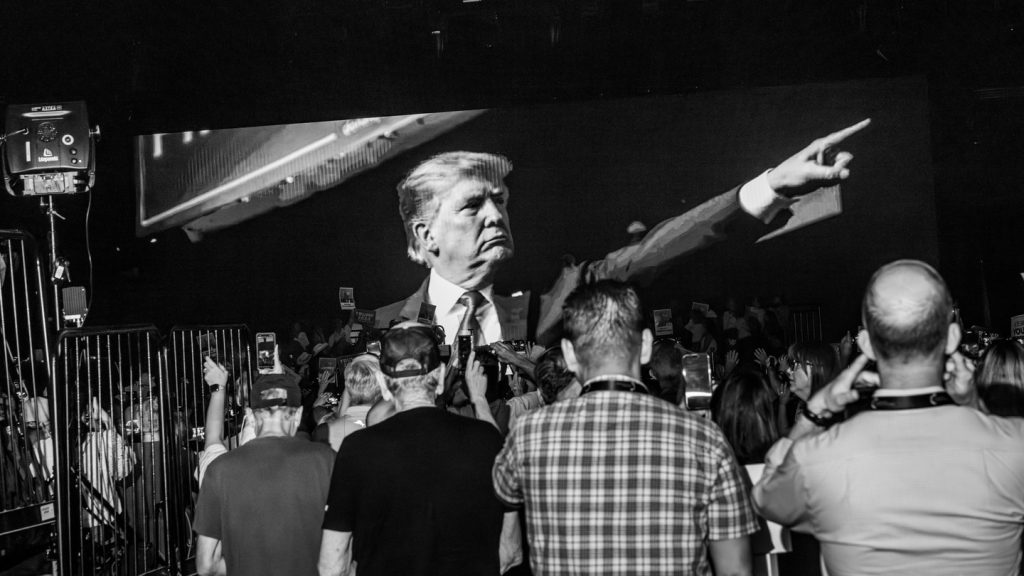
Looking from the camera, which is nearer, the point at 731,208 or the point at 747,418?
the point at 747,418

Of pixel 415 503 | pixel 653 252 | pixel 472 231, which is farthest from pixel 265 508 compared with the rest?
pixel 653 252

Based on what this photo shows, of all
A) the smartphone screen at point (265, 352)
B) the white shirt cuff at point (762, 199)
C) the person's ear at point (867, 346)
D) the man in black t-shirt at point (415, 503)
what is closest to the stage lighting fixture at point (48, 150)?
the smartphone screen at point (265, 352)

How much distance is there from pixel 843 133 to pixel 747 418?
636 cm

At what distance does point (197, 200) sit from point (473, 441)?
23.9 ft

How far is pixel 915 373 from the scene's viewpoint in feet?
5.09

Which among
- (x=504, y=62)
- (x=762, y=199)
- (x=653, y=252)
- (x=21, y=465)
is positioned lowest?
(x=21, y=465)

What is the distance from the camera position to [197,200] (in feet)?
28.3

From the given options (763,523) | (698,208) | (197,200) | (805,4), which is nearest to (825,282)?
(698,208)

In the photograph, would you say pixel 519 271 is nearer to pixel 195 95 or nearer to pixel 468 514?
pixel 195 95

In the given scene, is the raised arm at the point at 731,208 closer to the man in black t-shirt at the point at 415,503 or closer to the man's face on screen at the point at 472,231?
the man's face on screen at the point at 472,231

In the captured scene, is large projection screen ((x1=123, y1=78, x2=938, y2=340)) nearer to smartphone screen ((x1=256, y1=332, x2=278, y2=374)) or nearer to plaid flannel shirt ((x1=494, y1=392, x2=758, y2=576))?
smartphone screen ((x1=256, y1=332, x2=278, y2=374))

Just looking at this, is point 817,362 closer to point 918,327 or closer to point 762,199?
point 918,327

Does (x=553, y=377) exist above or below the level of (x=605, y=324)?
below

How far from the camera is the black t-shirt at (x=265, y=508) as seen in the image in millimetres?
2350
